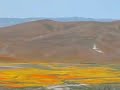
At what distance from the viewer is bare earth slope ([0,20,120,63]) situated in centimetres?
7812

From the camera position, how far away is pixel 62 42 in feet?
282

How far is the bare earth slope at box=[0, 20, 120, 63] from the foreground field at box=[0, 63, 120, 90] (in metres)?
14.3

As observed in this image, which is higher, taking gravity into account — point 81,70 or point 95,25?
point 95,25

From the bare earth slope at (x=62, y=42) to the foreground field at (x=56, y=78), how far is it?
14350 mm

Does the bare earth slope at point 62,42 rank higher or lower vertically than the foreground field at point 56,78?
higher

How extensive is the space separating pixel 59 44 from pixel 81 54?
21.3 ft

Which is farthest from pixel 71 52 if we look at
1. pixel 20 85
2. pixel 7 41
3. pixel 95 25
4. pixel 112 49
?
pixel 20 85

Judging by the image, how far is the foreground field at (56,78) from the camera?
4466 cm

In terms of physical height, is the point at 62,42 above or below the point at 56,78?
above

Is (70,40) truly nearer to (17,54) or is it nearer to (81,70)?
(17,54)

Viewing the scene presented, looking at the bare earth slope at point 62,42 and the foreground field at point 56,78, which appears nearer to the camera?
the foreground field at point 56,78

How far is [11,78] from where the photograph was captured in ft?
165

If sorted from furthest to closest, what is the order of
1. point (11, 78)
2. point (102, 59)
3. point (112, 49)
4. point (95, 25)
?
1. point (95, 25)
2. point (112, 49)
3. point (102, 59)
4. point (11, 78)

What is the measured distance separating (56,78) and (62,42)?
113 feet
